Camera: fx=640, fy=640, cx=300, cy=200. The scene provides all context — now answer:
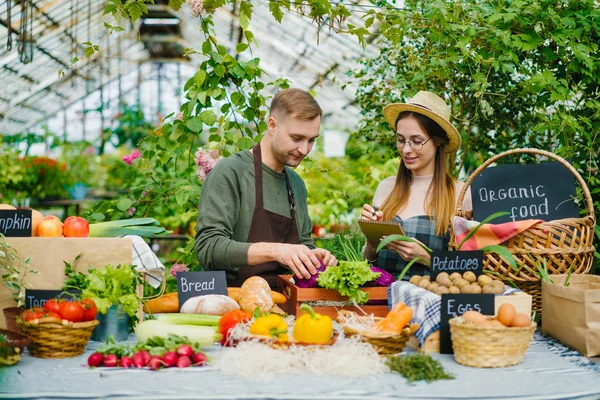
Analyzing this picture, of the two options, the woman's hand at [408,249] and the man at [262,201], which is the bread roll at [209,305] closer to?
the man at [262,201]

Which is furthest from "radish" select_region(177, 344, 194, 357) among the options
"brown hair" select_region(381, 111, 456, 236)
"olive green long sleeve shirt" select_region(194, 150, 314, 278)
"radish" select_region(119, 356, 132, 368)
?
"brown hair" select_region(381, 111, 456, 236)

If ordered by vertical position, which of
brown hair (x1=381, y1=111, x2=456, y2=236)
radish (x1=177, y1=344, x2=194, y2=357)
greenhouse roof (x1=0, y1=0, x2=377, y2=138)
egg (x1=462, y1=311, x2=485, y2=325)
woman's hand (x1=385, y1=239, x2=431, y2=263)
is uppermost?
greenhouse roof (x1=0, y1=0, x2=377, y2=138)

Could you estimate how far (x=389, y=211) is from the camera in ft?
9.52

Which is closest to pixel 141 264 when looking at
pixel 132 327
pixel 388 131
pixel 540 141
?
pixel 132 327

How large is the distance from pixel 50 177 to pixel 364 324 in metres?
7.97

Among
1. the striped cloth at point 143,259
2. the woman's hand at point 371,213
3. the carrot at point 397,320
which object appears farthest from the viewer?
the woman's hand at point 371,213

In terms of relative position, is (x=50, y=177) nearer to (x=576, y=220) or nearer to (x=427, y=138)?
(x=427, y=138)

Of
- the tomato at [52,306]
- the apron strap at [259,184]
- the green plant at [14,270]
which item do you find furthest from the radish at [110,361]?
the apron strap at [259,184]

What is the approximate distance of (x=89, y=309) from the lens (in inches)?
76.5

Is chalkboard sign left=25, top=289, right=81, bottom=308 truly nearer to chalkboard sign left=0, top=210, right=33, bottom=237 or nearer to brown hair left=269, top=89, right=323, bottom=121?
chalkboard sign left=0, top=210, right=33, bottom=237

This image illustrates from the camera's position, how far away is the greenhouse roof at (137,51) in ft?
37.2

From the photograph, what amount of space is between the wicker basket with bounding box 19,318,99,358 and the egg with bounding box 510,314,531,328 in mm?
1241

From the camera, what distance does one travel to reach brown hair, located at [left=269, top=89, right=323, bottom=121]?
8.80ft

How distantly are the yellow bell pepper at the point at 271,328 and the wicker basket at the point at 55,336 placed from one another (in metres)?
0.49
